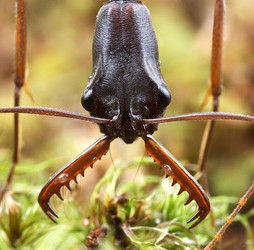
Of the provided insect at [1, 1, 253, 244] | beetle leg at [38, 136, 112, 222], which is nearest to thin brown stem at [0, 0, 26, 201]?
insect at [1, 1, 253, 244]

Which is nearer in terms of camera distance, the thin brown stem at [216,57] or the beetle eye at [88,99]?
the beetle eye at [88,99]

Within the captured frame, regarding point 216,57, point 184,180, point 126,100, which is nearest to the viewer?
point 184,180

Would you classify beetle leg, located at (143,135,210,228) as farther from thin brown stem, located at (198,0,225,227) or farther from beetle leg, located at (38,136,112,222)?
thin brown stem, located at (198,0,225,227)

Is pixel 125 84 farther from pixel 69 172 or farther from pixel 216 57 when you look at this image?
pixel 216 57


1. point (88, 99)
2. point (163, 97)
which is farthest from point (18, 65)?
point (163, 97)

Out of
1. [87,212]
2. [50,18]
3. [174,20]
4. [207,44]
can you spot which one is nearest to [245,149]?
[207,44]

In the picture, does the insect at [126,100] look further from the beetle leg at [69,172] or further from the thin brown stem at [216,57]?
the thin brown stem at [216,57]

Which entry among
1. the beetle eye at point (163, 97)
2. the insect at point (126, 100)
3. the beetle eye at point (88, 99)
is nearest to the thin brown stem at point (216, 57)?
the insect at point (126, 100)

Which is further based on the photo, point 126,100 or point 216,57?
point 216,57

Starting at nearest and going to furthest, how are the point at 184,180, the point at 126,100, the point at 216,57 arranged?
the point at 184,180 → the point at 126,100 → the point at 216,57
